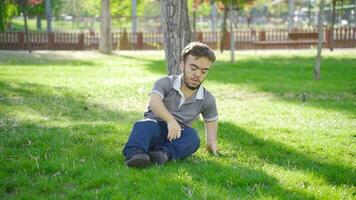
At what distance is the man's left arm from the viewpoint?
5578mm

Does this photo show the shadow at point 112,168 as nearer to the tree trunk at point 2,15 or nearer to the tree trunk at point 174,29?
the tree trunk at point 174,29

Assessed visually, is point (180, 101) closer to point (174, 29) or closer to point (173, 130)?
point (173, 130)

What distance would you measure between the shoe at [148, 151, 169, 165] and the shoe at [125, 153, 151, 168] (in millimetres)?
184

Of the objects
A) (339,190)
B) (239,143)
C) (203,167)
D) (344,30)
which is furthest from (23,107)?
(344,30)

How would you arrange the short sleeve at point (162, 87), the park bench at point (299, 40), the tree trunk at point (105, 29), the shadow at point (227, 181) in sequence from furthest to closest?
the tree trunk at point (105, 29), the park bench at point (299, 40), the short sleeve at point (162, 87), the shadow at point (227, 181)

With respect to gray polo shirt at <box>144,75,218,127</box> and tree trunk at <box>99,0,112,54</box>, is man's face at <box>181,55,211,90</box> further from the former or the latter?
tree trunk at <box>99,0,112,54</box>

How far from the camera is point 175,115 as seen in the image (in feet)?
17.6

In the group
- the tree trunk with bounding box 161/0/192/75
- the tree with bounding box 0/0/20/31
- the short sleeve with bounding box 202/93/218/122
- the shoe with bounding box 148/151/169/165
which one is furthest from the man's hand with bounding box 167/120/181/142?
the tree with bounding box 0/0/20/31

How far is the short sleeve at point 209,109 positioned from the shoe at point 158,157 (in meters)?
0.74

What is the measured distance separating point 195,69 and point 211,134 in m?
0.83

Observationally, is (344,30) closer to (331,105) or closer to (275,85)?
(275,85)

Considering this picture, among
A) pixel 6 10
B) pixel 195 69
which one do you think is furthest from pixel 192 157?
pixel 6 10

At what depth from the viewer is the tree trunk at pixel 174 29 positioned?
787 cm

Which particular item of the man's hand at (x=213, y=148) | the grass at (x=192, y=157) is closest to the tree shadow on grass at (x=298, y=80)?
the grass at (x=192, y=157)
